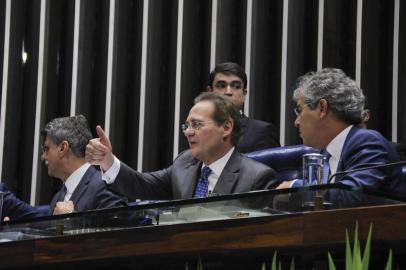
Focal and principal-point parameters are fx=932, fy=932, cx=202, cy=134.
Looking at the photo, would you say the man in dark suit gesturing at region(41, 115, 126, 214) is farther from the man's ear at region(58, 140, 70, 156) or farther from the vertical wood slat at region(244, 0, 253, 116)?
the vertical wood slat at region(244, 0, 253, 116)

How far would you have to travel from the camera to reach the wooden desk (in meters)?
1.97

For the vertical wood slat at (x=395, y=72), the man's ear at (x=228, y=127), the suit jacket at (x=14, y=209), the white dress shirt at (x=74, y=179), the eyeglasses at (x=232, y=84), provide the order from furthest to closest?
the vertical wood slat at (x=395, y=72), the eyeglasses at (x=232, y=84), the suit jacket at (x=14, y=209), the white dress shirt at (x=74, y=179), the man's ear at (x=228, y=127)

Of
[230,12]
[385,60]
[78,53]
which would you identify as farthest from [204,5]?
[385,60]

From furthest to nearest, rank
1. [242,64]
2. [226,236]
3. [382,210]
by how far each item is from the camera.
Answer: [242,64]
[226,236]
[382,210]

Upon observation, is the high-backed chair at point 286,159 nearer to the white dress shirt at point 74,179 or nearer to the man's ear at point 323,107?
the man's ear at point 323,107

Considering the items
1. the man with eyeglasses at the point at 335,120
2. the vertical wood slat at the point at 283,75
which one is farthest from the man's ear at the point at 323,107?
the vertical wood slat at the point at 283,75

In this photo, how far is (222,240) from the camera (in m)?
2.12

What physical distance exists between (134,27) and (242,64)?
29.6 inches

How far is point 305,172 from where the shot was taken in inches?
93.6

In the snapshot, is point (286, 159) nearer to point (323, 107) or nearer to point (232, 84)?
point (323, 107)

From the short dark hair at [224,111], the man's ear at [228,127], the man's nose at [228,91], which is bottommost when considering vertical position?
the man's ear at [228,127]

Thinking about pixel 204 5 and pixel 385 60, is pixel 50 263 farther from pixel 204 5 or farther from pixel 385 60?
pixel 204 5

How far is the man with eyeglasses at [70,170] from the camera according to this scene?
3633mm

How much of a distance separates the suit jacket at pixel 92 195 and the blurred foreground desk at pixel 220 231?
1.04 m
